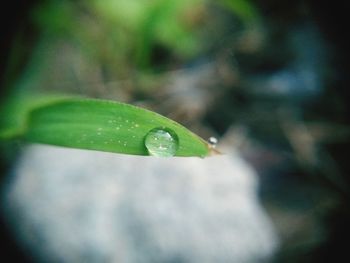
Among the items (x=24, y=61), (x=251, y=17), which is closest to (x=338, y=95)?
(x=251, y=17)

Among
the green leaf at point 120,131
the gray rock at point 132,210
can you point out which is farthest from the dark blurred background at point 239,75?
the green leaf at point 120,131

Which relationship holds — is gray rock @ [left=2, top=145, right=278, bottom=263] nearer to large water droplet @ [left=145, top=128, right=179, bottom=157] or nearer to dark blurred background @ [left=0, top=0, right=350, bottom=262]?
dark blurred background @ [left=0, top=0, right=350, bottom=262]

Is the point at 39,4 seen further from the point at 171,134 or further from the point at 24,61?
the point at 171,134

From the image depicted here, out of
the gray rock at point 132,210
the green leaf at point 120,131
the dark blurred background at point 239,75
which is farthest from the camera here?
the dark blurred background at point 239,75

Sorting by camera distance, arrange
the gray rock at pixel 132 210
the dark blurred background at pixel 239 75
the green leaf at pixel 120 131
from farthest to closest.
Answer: the dark blurred background at pixel 239 75
the gray rock at pixel 132 210
the green leaf at pixel 120 131

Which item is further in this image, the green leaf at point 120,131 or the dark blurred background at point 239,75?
the dark blurred background at point 239,75

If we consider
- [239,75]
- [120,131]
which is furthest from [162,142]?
[239,75]

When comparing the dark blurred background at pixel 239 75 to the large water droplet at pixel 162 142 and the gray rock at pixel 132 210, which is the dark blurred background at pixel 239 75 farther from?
the large water droplet at pixel 162 142

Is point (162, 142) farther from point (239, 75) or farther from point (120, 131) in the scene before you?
point (239, 75)
